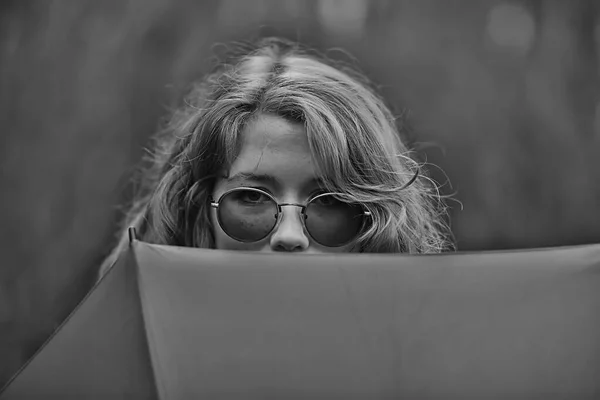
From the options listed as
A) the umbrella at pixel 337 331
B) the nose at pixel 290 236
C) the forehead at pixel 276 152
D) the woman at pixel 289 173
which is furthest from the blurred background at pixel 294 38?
the umbrella at pixel 337 331

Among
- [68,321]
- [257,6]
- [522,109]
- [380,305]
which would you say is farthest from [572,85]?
[68,321]

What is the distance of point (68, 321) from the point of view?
968 mm

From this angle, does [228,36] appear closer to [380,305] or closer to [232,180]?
[232,180]

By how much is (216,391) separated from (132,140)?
6.47 ft

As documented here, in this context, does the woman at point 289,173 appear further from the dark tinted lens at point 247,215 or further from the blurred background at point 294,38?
the blurred background at point 294,38

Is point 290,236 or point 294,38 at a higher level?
point 294,38

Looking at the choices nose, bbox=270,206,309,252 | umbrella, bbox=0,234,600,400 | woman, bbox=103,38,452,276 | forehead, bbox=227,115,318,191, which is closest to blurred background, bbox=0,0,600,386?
woman, bbox=103,38,452,276

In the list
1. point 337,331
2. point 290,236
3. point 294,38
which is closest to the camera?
point 337,331

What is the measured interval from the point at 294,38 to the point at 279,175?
1.44 m

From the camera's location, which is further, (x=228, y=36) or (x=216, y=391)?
(x=228, y=36)

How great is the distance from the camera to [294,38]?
272 centimetres

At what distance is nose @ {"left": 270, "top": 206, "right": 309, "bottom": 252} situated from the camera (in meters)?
1.34

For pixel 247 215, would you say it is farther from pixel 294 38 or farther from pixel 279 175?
pixel 294 38

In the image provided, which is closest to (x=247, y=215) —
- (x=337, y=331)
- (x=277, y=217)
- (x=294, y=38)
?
(x=277, y=217)
